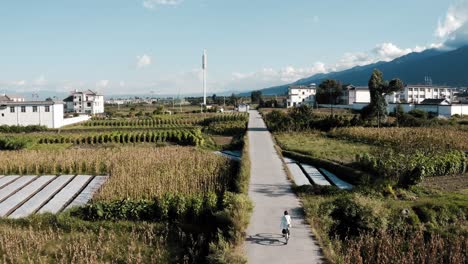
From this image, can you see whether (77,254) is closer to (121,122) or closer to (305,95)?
(121,122)

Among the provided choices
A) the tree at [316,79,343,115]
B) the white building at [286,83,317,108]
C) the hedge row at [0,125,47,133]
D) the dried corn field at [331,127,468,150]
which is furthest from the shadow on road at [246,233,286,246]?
the white building at [286,83,317,108]

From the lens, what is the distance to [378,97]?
36.1 m

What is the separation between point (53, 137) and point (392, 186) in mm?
26315

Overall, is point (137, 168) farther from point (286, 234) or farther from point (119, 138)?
point (119, 138)

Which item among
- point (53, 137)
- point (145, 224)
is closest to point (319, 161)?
point (145, 224)

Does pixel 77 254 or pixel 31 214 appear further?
pixel 31 214

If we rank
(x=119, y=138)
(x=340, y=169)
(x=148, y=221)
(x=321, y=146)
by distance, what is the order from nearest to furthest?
(x=148, y=221) → (x=340, y=169) → (x=321, y=146) → (x=119, y=138)

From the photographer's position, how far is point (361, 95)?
7406 centimetres

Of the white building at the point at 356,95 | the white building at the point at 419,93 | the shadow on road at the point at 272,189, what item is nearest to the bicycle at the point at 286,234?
the shadow on road at the point at 272,189

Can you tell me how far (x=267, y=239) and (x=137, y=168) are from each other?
10.0 meters

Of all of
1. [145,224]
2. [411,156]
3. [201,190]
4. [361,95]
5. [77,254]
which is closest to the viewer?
[77,254]

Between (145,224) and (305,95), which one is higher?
(305,95)

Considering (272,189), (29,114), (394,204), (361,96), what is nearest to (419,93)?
(361,96)

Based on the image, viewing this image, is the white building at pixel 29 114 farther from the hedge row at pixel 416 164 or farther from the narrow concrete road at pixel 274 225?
the hedge row at pixel 416 164
